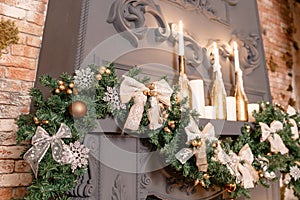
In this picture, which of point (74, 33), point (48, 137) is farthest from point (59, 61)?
point (48, 137)

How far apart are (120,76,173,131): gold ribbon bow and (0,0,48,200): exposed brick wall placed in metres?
0.47

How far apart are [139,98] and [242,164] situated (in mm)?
704

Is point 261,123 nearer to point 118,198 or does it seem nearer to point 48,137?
Answer: point 118,198

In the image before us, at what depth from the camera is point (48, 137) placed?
1176 mm

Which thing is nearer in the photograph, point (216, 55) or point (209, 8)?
point (216, 55)

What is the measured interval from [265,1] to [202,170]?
2148 mm

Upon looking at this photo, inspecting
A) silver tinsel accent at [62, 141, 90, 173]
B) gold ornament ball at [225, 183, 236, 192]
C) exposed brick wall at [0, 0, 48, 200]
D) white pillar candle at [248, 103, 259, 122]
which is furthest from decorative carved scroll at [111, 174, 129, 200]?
white pillar candle at [248, 103, 259, 122]

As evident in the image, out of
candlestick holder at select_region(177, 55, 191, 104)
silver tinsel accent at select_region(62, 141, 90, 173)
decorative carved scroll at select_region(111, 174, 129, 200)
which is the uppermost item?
candlestick holder at select_region(177, 55, 191, 104)

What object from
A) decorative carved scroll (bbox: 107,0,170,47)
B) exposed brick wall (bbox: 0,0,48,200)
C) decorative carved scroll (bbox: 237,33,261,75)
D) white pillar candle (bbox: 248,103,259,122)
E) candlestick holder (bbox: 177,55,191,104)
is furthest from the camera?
decorative carved scroll (bbox: 237,33,261,75)

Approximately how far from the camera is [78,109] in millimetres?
1195

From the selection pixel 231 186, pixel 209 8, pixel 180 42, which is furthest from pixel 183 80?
pixel 209 8

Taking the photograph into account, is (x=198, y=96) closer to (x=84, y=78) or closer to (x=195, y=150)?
(x=195, y=150)

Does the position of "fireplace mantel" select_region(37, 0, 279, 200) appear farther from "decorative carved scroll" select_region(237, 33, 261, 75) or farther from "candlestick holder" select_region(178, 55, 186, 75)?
"decorative carved scroll" select_region(237, 33, 261, 75)

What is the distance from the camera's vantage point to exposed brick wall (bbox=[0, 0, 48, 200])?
4.55 feet
